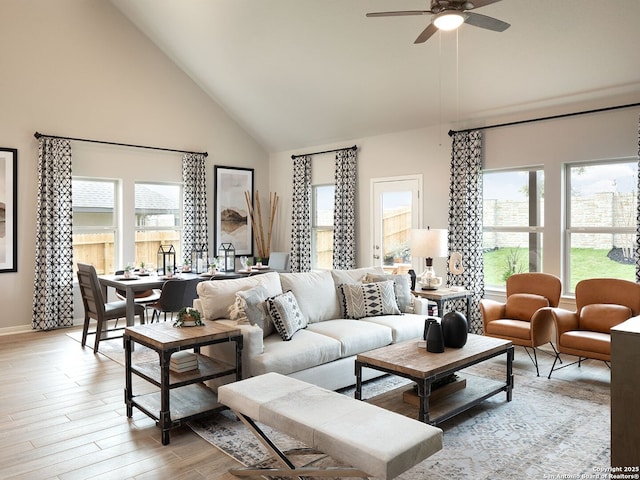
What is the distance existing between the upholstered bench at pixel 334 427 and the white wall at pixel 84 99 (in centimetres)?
508

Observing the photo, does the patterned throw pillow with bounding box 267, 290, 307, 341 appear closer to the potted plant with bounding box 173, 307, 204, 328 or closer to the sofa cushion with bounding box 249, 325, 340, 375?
the sofa cushion with bounding box 249, 325, 340, 375

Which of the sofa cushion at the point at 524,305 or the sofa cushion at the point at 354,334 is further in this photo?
the sofa cushion at the point at 524,305

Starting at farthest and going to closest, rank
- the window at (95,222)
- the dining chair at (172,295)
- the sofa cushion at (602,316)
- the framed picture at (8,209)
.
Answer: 1. the window at (95,222)
2. the framed picture at (8,209)
3. the dining chair at (172,295)
4. the sofa cushion at (602,316)

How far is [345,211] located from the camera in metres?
7.75

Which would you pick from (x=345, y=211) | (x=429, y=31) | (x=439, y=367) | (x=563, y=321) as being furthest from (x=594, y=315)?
(x=345, y=211)

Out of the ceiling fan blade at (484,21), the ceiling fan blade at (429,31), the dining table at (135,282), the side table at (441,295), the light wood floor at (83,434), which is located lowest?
the light wood floor at (83,434)

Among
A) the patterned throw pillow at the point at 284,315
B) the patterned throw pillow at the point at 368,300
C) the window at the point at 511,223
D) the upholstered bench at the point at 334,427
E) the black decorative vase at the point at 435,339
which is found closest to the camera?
the upholstered bench at the point at 334,427

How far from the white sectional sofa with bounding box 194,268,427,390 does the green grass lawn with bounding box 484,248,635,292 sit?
158 centimetres

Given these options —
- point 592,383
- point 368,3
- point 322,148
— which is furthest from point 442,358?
point 322,148

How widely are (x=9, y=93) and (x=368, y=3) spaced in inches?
183

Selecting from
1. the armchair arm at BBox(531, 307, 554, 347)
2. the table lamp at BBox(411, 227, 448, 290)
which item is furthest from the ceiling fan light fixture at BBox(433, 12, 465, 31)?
the armchair arm at BBox(531, 307, 554, 347)

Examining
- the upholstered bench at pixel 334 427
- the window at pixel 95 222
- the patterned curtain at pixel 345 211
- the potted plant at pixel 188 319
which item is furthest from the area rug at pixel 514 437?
the window at pixel 95 222

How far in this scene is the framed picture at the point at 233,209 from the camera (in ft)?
27.6

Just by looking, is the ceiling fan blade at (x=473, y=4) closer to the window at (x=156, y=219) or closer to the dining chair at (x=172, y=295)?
the dining chair at (x=172, y=295)
